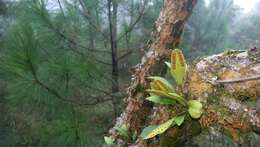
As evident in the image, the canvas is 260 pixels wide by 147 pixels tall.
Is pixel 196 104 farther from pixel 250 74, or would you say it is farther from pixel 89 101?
pixel 89 101

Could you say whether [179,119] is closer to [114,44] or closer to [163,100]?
[163,100]

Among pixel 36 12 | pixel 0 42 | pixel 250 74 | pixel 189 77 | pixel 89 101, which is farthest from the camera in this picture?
pixel 0 42

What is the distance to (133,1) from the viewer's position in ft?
11.8

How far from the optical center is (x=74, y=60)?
9.05 feet

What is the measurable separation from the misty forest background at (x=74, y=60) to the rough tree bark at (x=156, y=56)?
0.85ft

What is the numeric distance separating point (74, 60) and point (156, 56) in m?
0.93

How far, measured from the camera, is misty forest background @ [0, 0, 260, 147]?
2.46 meters

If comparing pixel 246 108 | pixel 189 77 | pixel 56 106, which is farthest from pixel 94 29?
pixel 246 108

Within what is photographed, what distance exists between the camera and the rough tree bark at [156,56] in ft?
6.50

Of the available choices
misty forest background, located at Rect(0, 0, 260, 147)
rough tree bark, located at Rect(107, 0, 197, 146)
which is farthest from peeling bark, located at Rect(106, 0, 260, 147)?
misty forest background, located at Rect(0, 0, 260, 147)

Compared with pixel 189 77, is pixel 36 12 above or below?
above

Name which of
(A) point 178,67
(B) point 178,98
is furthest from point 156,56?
(B) point 178,98

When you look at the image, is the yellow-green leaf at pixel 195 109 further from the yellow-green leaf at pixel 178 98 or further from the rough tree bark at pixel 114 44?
the rough tree bark at pixel 114 44

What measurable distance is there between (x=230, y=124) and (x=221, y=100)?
0.37ft
